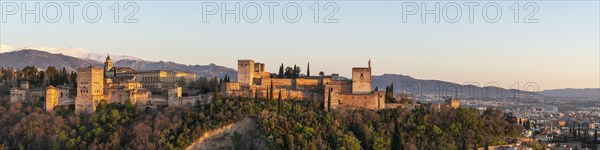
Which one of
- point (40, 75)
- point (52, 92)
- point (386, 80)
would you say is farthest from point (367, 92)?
point (386, 80)

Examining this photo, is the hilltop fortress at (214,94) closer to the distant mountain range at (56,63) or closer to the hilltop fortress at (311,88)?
the hilltop fortress at (311,88)

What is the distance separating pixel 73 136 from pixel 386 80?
86.4 m

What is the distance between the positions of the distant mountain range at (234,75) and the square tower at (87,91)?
197 feet

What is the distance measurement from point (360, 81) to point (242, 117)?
30.2ft

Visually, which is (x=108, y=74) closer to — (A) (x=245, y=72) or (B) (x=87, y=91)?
(B) (x=87, y=91)

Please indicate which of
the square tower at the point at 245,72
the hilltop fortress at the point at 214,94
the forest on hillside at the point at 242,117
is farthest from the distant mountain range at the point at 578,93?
the square tower at the point at 245,72

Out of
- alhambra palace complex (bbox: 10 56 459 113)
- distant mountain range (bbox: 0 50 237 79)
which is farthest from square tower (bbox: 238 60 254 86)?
distant mountain range (bbox: 0 50 237 79)

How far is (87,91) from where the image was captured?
43.4 m

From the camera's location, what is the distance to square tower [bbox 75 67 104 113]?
43.1 meters

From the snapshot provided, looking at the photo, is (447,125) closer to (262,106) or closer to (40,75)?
(262,106)

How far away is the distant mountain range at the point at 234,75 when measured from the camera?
115 meters

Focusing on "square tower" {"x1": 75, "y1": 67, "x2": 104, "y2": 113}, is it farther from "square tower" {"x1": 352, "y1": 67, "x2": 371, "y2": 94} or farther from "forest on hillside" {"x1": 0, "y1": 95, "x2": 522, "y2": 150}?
"square tower" {"x1": 352, "y1": 67, "x2": 371, "y2": 94}

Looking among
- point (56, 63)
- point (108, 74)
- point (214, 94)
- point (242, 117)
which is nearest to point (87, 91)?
point (214, 94)

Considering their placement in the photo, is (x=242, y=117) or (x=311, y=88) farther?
(x=311, y=88)
